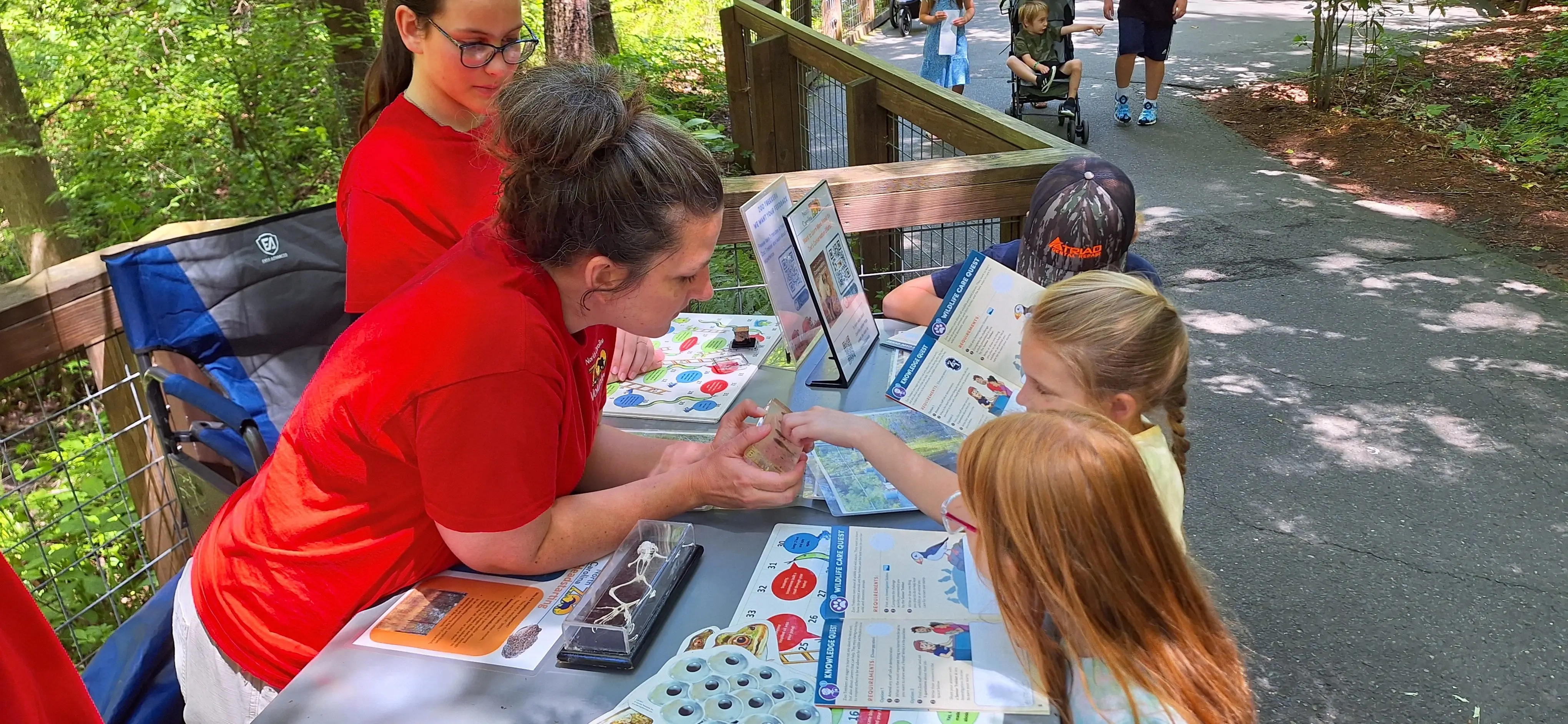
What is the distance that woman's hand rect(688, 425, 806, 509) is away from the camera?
1.84 meters

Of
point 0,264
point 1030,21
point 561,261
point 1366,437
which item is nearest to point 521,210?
point 561,261

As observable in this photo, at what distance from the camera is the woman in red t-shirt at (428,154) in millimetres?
2275

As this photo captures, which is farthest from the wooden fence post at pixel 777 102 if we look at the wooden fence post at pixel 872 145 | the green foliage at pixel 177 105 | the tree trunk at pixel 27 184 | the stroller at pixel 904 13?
the stroller at pixel 904 13

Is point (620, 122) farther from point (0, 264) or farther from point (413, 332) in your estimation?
point (0, 264)

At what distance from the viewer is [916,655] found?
4.89ft

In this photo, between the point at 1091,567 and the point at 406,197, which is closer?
the point at 1091,567

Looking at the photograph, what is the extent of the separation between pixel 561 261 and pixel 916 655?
82 cm

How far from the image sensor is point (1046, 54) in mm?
8352

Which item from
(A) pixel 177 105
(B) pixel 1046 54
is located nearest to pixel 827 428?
(A) pixel 177 105

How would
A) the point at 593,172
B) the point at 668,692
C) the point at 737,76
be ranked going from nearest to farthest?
the point at 668,692 < the point at 593,172 < the point at 737,76

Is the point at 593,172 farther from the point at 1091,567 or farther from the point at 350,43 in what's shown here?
the point at 350,43

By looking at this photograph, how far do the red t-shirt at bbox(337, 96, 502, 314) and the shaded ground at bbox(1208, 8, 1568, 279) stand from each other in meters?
5.76

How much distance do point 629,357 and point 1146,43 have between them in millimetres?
7122

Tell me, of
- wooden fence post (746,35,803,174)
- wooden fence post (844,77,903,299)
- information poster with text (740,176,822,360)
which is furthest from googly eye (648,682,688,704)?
wooden fence post (746,35,803,174)
